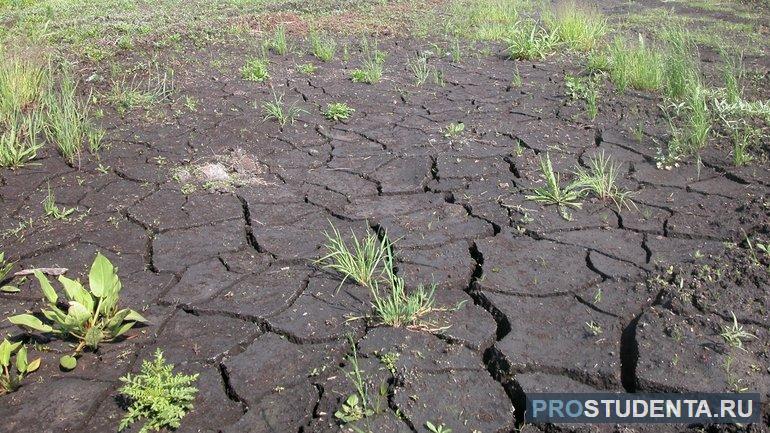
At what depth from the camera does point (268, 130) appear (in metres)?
4.96

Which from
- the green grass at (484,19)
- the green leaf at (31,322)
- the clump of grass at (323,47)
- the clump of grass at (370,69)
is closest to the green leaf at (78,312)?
the green leaf at (31,322)

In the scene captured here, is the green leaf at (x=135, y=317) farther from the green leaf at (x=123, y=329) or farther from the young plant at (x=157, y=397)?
the young plant at (x=157, y=397)

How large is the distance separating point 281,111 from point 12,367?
9.09 feet

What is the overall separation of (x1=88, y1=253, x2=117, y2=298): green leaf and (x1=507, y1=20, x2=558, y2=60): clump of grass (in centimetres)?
459

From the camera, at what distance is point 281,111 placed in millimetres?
5059

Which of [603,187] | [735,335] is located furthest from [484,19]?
[735,335]

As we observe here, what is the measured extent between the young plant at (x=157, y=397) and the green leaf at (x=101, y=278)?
0.43 metres

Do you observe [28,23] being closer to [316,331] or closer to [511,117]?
[511,117]

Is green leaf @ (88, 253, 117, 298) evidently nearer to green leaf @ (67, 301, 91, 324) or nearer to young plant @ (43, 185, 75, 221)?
green leaf @ (67, 301, 91, 324)

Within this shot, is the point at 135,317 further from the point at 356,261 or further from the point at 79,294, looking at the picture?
the point at 356,261

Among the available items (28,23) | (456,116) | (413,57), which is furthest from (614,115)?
(28,23)

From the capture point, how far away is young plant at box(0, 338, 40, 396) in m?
2.56

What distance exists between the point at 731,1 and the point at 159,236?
8022 millimetres

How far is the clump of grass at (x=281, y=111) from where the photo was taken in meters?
5.03
